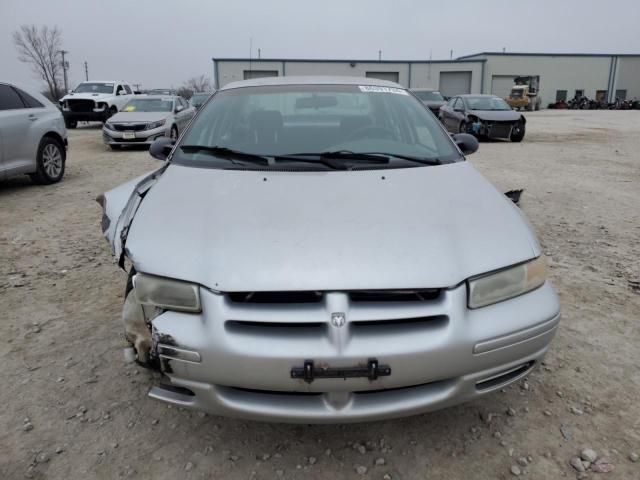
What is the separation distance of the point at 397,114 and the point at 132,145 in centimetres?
1060

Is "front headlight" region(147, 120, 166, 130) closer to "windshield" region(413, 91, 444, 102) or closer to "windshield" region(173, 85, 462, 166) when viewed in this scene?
"windshield" region(173, 85, 462, 166)

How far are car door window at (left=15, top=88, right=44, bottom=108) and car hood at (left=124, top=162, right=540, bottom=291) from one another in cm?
565

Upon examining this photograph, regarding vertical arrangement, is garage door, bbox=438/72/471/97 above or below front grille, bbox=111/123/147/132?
above

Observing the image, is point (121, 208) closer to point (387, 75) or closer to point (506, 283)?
point (506, 283)

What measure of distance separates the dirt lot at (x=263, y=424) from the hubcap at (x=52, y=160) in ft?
11.6

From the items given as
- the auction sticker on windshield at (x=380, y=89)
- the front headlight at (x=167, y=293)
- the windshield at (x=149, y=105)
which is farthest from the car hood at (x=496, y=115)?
the front headlight at (x=167, y=293)

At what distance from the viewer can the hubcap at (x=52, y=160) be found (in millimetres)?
7250

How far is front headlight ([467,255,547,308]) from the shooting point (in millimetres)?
1825

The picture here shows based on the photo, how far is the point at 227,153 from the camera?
276 centimetres

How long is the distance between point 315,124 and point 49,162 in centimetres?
589

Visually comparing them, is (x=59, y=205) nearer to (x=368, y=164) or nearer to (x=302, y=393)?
(x=368, y=164)

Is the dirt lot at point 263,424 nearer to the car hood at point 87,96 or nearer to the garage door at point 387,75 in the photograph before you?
the car hood at point 87,96

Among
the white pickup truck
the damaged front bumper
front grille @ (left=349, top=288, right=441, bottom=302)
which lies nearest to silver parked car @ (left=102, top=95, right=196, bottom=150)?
the white pickup truck

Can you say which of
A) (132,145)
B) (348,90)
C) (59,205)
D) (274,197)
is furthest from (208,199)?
(132,145)
